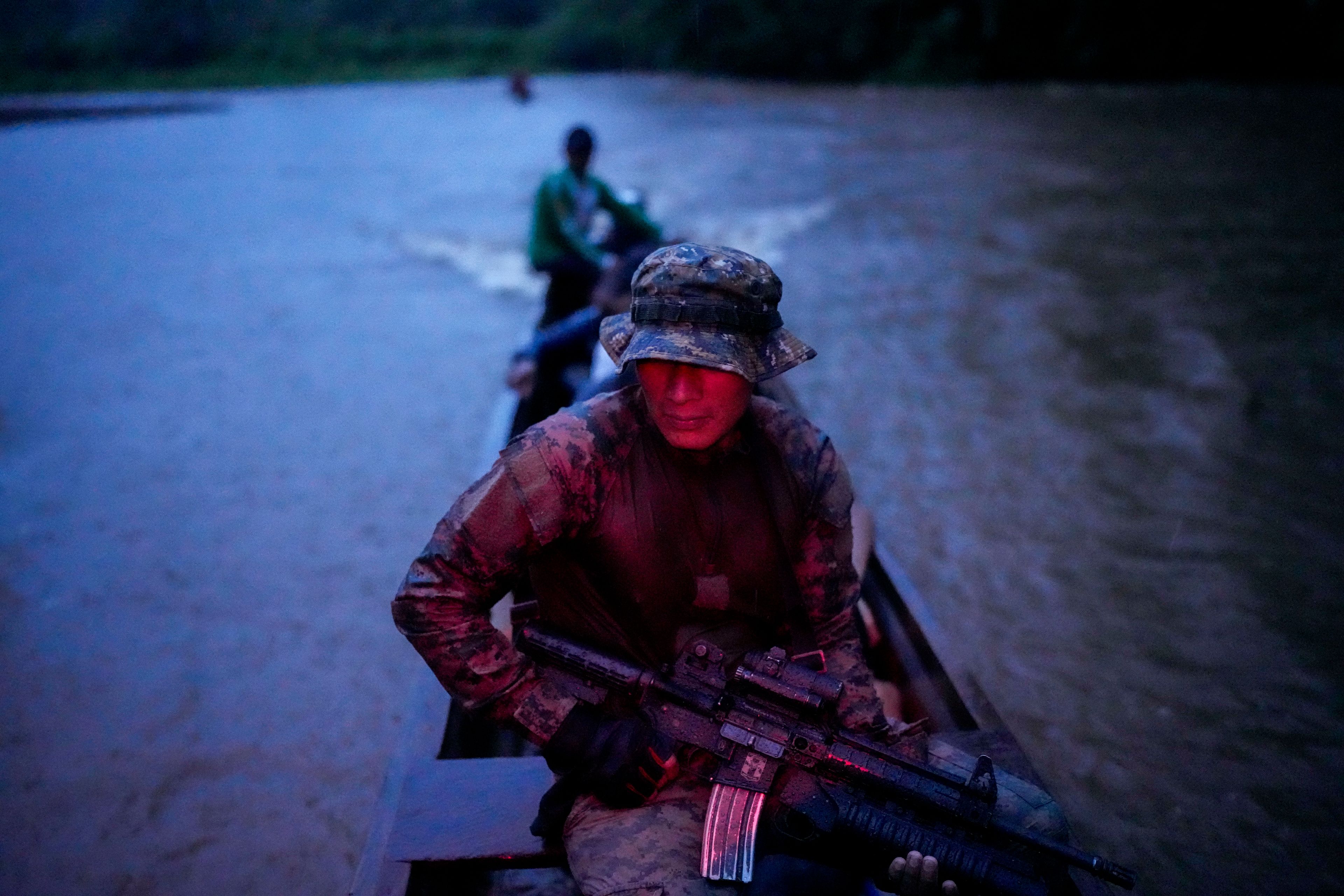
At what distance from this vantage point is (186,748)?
3982mm

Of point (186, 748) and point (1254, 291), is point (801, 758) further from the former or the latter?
point (1254, 291)

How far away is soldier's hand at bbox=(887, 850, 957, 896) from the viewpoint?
71.4 inches

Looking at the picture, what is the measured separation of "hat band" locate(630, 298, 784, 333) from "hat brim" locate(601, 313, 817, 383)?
0.05ft

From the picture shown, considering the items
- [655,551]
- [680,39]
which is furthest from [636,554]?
[680,39]

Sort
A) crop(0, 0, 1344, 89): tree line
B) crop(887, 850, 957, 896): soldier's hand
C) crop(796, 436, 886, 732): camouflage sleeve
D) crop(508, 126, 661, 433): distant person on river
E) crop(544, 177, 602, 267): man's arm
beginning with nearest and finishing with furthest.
A: 1. crop(887, 850, 957, 896): soldier's hand
2. crop(796, 436, 886, 732): camouflage sleeve
3. crop(508, 126, 661, 433): distant person on river
4. crop(544, 177, 602, 267): man's arm
5. crop(0, 0, 1344, 89): tree line

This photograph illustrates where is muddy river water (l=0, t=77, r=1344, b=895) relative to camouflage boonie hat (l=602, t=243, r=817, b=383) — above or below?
below

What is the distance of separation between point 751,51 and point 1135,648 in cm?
3458

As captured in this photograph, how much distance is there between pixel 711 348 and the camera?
6.48 ft

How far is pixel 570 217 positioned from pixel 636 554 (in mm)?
4688

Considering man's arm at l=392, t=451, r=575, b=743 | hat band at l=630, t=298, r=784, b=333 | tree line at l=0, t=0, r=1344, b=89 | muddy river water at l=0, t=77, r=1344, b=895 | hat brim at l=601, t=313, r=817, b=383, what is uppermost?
tree line at l=0, t=0, r=1344, b=89

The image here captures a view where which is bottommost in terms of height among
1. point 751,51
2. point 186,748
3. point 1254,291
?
point 186,748

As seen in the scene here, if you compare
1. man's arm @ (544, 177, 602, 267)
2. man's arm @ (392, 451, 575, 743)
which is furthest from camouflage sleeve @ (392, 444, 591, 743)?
man's arm @ (544, 177, 602, 267)

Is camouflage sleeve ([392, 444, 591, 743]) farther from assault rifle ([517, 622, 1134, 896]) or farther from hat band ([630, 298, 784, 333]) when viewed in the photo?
hat band ([630, 298, 784, 333])

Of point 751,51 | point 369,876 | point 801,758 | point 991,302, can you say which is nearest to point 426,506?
point 369,876
